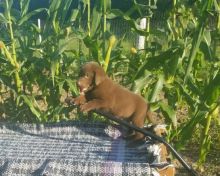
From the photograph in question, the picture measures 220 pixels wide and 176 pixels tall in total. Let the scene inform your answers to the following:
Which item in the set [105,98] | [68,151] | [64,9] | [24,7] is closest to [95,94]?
[105,98]

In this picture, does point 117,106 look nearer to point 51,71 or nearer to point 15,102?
point 51,71

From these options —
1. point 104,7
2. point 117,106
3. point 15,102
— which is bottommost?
point 15,102

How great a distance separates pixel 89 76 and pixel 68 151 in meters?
0.32

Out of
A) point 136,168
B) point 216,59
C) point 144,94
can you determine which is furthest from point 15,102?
point 136,168

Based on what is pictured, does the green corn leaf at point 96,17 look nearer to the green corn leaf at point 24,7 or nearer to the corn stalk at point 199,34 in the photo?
the green corn leaf at point 24,7

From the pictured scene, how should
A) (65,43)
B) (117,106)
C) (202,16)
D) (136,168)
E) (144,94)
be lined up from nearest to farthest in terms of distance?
(136,168), (117,106), (202,16), (65,43), (144,94)

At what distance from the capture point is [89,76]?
2.06m

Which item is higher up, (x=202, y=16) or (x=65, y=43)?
(x=202, y=16)

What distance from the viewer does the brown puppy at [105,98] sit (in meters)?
2.06

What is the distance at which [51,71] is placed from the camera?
Answer: 2.98 metres

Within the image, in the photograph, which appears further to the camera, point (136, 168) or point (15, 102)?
point (15, 102)

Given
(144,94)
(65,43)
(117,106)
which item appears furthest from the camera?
(144,94)

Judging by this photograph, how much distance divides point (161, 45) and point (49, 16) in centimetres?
74

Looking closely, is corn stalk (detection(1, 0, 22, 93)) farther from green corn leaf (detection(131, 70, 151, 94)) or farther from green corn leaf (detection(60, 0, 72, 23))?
green corn leaf (detection(131, 70, 151, 94))
